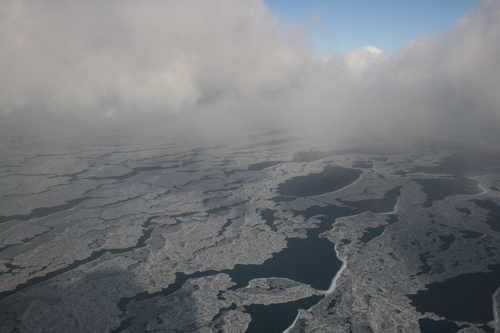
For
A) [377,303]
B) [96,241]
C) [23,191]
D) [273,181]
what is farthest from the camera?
[273,181]

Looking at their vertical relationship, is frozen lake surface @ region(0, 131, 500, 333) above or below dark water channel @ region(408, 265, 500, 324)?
above

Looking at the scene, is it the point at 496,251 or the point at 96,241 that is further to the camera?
the point at 96,241

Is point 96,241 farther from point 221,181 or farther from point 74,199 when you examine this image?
point 221,181

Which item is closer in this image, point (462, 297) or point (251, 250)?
point (462, 297)

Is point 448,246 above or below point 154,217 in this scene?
below

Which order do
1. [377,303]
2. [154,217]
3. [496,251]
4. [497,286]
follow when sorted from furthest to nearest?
[154,217] < [496,251] < [497,286] < [377,303]

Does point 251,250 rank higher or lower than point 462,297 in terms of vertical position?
higher

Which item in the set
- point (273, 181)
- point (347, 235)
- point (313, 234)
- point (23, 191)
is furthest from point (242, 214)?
point (23, 191)

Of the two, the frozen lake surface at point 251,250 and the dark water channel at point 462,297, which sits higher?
the frozen lake surface at point 251,250
